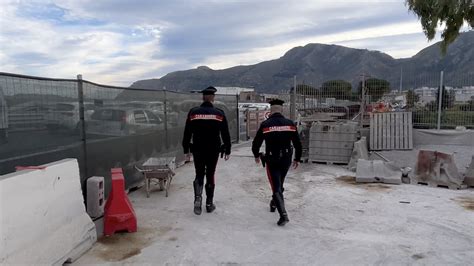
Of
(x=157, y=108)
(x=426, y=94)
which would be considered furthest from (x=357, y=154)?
(x=157, y=108)

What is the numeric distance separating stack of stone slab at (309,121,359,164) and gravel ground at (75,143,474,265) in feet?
8.97

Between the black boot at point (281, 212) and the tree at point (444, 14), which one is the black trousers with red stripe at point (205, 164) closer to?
the black boot at point (281, 212)

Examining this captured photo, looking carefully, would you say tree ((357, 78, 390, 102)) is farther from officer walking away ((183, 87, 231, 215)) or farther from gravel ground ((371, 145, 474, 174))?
officer walking away ((183, 87, 231, 215))

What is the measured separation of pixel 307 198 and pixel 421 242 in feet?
8.53

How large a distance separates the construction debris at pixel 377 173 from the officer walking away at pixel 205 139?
3816 mm

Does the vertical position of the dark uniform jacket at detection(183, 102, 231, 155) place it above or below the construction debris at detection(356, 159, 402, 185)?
above

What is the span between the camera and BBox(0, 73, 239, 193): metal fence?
475 centimetres

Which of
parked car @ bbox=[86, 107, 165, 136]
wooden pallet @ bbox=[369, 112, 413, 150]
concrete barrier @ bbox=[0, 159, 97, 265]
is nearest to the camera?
concrete barrier @ bbox=[0, 159, 97, 265]

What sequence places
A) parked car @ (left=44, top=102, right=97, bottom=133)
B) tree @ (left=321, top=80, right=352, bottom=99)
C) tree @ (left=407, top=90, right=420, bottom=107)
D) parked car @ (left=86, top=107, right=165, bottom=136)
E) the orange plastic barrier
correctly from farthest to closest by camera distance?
tree @ (left=321, top=80, right=352, bottom=99) → tree @ (left=407, top=90, right=420, bottom=107) → parked car @ (left=86, top=107, right=165, bottom=136) → parked car @ (left=44, top=102, right=97, bottom=133) → the orange plastic barrier

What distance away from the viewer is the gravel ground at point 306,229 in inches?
184

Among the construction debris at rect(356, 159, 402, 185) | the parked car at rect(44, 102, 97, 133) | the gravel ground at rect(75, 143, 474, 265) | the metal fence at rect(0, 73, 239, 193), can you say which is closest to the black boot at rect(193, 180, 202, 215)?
the gravel ground at rect(75, 143, 474, 265)

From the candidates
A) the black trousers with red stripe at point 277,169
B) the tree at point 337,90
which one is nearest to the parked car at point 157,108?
the black trousers with red stripe at point 277,169

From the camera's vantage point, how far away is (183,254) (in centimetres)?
476

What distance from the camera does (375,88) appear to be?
1368cm
